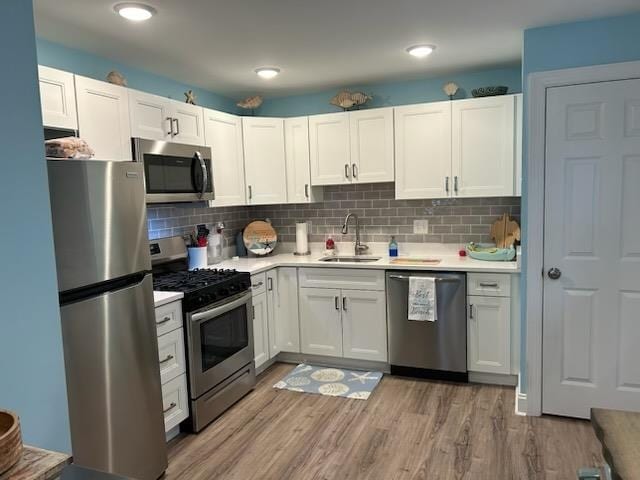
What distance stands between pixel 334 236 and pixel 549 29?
2.46m

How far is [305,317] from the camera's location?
13.3 feet

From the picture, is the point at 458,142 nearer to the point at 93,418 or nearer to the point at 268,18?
the point at 268,18

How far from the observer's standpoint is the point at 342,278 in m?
3.89

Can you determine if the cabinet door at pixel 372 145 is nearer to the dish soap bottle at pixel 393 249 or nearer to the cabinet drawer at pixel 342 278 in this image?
the dish soap bottle at pixel 393 249

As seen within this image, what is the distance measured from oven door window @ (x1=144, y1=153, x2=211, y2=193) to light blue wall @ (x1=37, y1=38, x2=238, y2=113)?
69 cm

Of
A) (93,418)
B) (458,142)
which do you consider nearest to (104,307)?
(93,418)

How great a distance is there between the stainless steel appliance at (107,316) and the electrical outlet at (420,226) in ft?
8.30

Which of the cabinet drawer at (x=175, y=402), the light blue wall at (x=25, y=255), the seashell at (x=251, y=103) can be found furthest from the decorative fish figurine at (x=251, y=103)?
the light blue wall at (x=25, y=255)

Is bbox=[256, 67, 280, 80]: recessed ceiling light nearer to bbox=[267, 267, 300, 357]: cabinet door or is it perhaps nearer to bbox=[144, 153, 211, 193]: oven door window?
bbox=[144, 153, 211, 193]: oven door window

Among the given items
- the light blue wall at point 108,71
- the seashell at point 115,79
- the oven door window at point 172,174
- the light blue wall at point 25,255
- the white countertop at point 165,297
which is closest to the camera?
the light blue wall at point 25,255

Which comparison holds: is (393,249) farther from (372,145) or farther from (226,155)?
(226,155)

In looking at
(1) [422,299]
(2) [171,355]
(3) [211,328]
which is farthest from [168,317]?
(1) [422,299]

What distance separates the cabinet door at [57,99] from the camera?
7.87ft

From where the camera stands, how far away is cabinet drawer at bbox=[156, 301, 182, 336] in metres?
2.70
